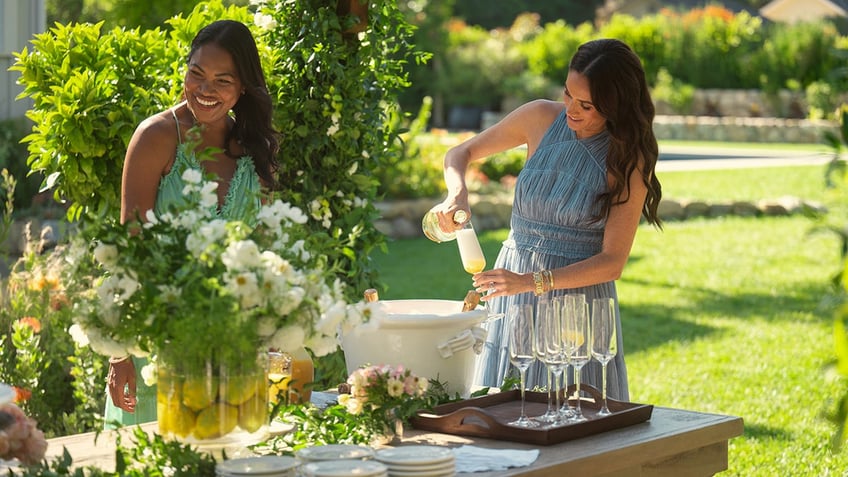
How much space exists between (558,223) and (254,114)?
0.94m

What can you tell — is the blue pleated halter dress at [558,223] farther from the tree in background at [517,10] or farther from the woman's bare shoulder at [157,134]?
the tree in background at [517,10]

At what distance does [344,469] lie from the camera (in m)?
2.11

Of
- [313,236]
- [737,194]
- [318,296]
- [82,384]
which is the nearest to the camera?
[318,296]

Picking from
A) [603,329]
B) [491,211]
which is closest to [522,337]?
[603,329]

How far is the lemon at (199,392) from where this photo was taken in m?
2.15

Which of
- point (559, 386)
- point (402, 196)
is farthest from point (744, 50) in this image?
point (559, 386)

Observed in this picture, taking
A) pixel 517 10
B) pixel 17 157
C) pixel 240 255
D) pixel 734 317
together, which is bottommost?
pixel 734 317

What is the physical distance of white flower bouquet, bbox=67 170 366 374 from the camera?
2.09 metres

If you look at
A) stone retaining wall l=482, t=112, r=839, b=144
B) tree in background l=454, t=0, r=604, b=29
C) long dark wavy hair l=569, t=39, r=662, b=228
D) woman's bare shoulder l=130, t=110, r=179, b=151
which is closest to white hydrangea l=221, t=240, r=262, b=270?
woman's bare shoulder l=130, t=110, r=179, b=151

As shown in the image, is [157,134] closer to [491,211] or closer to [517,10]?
[491,211]

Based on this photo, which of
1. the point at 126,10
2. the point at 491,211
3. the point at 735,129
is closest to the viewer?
the point at 126,10

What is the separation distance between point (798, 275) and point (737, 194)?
3.84 m

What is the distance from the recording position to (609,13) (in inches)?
1410

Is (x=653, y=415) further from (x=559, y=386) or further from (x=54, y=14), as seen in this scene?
(x=54, y=14)
